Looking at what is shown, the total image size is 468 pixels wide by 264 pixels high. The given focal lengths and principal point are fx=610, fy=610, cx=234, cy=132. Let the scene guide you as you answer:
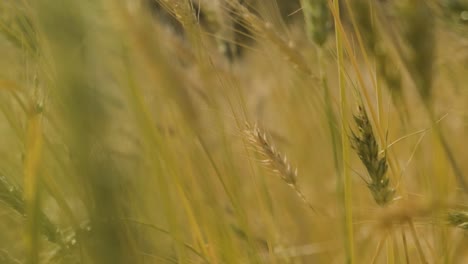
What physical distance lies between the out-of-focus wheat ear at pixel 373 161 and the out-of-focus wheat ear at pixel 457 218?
0.04 m

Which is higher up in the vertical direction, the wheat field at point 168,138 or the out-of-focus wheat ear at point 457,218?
the wheat field at point 168,138

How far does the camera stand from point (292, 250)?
19.0 inches

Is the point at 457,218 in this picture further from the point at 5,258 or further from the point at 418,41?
the point at 5,258

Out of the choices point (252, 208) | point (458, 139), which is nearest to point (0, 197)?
point (252, 208)

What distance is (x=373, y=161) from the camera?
1.14ft

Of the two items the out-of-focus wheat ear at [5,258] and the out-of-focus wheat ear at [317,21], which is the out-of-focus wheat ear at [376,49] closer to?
the out-of-focus wheat ear at [317,21]

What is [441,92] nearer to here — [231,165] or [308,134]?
[308,134]

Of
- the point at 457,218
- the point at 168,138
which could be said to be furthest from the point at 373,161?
the point at 168,138

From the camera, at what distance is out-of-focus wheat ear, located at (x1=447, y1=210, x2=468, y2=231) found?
35 cm

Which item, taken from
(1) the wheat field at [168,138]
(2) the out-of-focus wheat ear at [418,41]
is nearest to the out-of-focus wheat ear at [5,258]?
(1) the wheat field at [168,138]

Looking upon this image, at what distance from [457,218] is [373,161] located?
63 millimetres

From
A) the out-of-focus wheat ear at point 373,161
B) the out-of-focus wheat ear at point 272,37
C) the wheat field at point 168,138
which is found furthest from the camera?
the out-of-focus wheat ear at point 272,37

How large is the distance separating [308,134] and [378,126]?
487 millimetres

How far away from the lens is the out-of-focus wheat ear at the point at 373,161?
340 mm
